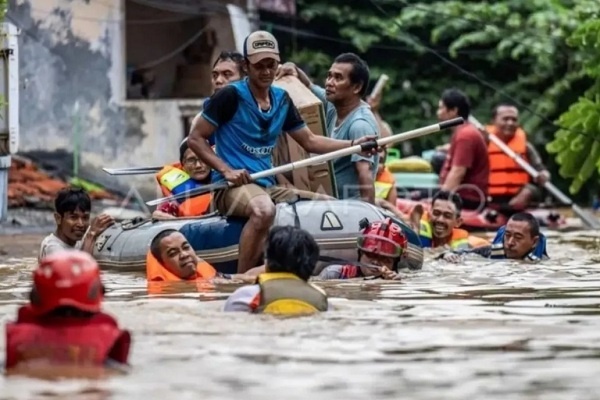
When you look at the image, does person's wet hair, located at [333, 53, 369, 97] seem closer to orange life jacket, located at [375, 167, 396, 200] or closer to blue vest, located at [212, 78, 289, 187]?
blue vest, located at [212, 78, 289, 187]

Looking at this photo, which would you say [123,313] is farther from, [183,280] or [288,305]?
[183,280]

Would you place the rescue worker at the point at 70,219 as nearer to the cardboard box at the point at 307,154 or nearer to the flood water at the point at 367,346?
the flood water at the point at 367,346

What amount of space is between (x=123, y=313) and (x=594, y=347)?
266 centimetres

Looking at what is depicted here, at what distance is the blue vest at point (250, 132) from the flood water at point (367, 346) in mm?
1344

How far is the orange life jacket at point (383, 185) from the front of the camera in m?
16.3

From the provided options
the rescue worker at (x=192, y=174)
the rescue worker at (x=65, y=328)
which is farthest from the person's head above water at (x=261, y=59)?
the rescue worker at (x=65, y=328)

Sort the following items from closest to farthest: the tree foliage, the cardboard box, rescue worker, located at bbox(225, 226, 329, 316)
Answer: rescue worker, located at bbox(225, 226, 329, 316), the cardboard box, the tree foliage

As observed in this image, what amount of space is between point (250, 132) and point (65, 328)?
5.03m

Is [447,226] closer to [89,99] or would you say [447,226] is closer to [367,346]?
[367,346]

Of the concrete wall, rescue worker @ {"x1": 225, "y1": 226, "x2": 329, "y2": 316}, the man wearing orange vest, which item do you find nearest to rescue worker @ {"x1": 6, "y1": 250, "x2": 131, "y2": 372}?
rescue worker @ {"x1": 225, "y1": 226, "x2": 329, "y2": 316}

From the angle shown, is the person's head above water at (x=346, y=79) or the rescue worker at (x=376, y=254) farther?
the person's head above water at (x=346, y=79)

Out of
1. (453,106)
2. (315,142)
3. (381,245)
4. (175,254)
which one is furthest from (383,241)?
(453,106)

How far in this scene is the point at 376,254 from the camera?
11.7 meters

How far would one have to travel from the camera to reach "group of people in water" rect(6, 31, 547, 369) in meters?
7.13
